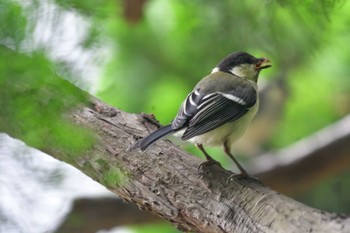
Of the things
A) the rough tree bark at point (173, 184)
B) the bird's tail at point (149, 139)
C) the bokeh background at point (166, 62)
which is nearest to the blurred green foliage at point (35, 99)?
the bokeh background at point (166, 62)

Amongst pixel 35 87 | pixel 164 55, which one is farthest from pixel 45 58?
pixel 164 55

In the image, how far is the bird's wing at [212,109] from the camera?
7.62 feet

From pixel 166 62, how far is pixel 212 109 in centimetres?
157

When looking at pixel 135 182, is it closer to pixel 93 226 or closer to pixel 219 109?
pixel 219 109

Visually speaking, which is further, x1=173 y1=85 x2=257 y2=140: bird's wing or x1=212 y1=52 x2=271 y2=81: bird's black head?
x1=212 y1=52 x2=271 y2=81: bird's black head

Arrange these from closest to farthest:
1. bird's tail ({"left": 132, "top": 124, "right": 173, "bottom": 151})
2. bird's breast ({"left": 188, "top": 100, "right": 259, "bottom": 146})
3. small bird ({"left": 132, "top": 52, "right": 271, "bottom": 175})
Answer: bird's tail ({"left": 132, "top": 124, "right": 173, "bottom": 151}), small bird ({"left": 132, "top": 52, "right": 271, "bottom": 175}), bird's breast ({"left": 188, "top": 100, "right": 259, "bottom": 146})

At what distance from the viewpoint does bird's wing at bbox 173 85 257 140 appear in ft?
7.62

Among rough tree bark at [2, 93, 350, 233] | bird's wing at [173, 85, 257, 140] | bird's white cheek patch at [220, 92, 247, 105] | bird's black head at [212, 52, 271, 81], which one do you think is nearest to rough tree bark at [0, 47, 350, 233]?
rough tree bark at [2, 93, 350, 233]

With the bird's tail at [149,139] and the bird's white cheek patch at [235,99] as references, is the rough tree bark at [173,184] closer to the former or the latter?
the bird's tail at [149,139]

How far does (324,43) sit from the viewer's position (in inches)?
131

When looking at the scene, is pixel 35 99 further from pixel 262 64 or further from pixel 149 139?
pixel 262 64

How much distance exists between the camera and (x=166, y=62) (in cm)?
394

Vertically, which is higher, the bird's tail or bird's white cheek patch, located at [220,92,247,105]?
bird's white cheek patch, located at [220,92,247,105]

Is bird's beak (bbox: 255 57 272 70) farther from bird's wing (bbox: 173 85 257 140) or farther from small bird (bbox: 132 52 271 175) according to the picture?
bird's wing (bbox: 173 85 257 140)
